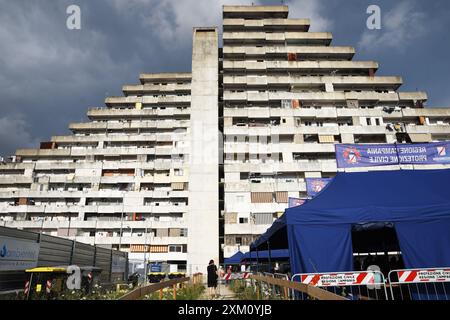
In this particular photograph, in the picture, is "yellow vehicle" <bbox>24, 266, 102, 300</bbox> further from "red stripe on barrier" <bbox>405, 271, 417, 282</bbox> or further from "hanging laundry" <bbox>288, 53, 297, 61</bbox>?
"hanging laundry" <bbox>288, 53, 297, 61</bbox>

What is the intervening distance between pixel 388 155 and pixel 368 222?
5.00 m

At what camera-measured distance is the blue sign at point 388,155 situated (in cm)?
1238

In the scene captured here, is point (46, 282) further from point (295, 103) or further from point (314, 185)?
point (295, 103)

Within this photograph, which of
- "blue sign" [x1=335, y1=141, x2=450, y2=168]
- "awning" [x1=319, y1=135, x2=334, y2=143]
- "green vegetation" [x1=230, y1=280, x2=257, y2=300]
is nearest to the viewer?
"green vegetation" [x1=230, y1=280, x2=257, y2=300]

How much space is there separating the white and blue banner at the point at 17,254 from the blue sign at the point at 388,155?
12997 mm

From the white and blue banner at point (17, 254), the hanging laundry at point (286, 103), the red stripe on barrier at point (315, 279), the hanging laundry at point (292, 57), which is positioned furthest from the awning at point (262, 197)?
the red stripe on barrier at point (315, 279)

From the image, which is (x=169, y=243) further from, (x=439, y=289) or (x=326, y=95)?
(x=439, y=289)

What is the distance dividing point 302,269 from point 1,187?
6253 centimetres

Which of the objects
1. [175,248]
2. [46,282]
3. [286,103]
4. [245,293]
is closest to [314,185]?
[245,293]

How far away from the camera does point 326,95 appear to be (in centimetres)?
4944

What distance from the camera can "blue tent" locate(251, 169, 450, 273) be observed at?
8273 mm

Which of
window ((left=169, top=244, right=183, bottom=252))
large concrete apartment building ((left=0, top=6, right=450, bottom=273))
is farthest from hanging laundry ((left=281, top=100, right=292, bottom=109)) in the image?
window ((left=169, top=244, right=183, bottom=252))

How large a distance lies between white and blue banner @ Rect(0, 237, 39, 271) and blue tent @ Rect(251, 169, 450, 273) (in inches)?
385

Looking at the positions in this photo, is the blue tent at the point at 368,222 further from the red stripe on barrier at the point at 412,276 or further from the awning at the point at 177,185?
the awning at the point at 177,185
